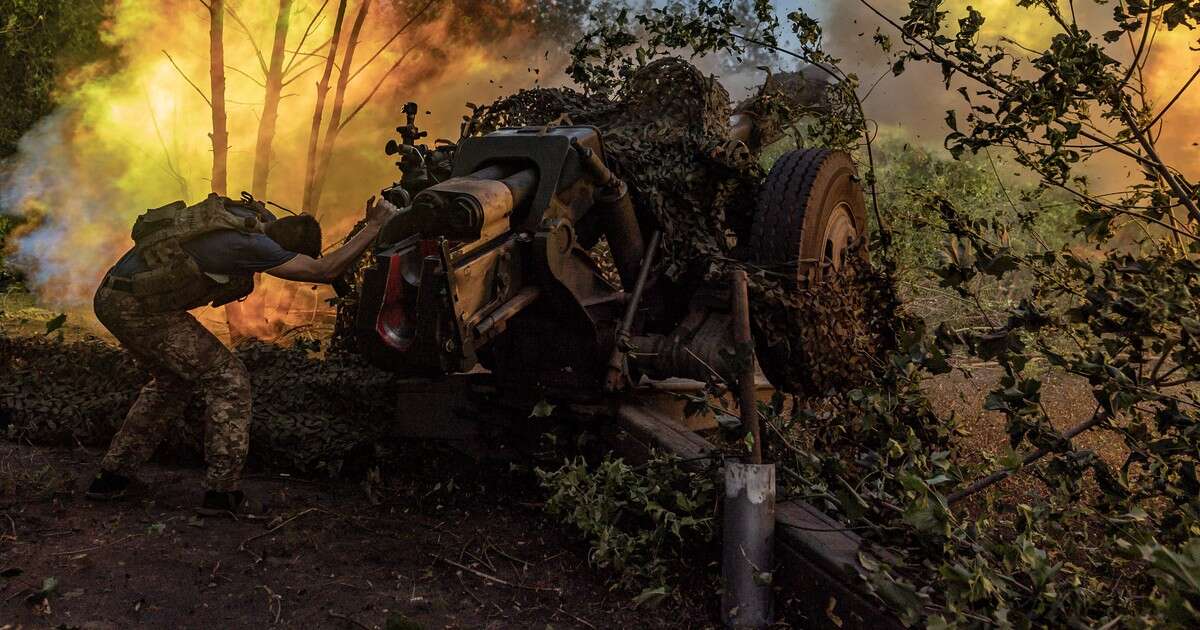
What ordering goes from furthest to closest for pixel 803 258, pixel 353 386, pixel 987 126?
pixel 353 386
pixel 803 258
pixel 987 126

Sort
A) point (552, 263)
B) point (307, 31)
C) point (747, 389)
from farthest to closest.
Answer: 1. point (307, 31)
2. point (552, 263)
3. point (747, 389)

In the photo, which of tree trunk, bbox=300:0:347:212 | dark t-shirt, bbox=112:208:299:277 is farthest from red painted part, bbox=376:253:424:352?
tree trunk, bbox=300:0:347:212

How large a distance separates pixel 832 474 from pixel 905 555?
→ 520 millimetres

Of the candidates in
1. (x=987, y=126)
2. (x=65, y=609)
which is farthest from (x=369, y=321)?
(x=987, y=126)

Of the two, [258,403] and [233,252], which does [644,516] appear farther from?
[258,403]

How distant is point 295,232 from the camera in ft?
15.7

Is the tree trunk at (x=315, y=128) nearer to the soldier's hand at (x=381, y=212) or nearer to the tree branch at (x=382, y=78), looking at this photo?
the tree branch at (x=382, y=78)

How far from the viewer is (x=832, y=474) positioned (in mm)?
3451

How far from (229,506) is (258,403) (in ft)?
4.10

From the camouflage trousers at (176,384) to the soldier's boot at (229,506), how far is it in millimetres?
38

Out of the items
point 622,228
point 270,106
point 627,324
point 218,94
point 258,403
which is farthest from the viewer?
point 270,106

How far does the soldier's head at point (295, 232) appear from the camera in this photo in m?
4.79

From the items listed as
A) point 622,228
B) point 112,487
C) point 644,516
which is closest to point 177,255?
point 112,487

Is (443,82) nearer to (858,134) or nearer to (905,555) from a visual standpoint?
(858,134)
